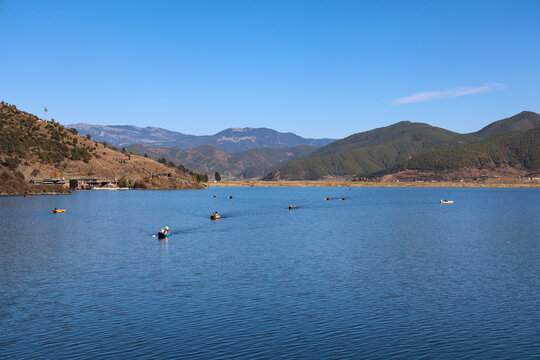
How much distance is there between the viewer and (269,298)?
4569cm

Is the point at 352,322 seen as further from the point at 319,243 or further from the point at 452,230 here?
the point at 452,230

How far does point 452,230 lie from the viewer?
106 m

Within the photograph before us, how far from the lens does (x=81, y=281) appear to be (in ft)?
174

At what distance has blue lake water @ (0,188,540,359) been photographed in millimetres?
33531

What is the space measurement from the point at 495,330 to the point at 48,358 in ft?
101

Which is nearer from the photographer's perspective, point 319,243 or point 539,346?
point 539,346

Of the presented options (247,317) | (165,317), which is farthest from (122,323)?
(247,317)

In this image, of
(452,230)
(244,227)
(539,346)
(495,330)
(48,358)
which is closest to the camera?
(48,358)

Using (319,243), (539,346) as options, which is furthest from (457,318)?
(319,243)

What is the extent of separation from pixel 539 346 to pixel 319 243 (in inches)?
2035

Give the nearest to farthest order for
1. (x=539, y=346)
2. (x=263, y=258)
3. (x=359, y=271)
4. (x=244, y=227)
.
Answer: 1. (x=539, y=346)
2. (x=359, y=271)
3. (x=263, y=258)
4. (x=244, y=227)

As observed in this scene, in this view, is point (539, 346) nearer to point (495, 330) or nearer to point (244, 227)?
point (495, 330)

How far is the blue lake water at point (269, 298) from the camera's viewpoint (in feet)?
110

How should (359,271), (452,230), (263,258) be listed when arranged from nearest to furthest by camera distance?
(359,271) → (263,258) → (452,230)
